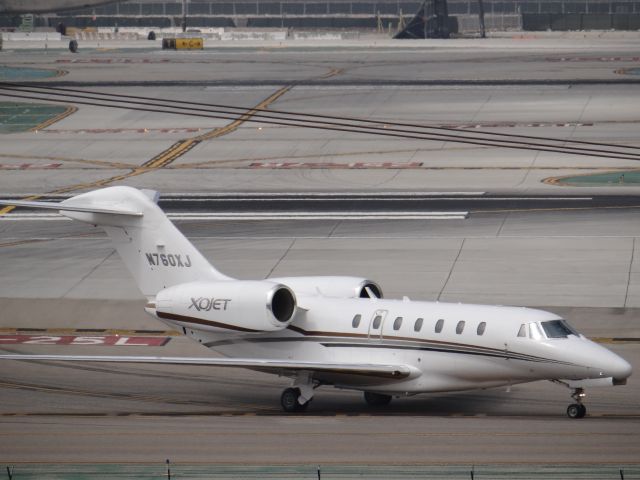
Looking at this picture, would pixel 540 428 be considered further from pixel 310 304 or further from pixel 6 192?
pixel 6 192

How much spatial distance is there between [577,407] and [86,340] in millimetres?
16053

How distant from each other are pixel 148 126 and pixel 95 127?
3198mm

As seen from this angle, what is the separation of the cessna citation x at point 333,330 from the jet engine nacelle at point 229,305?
0.08 ft

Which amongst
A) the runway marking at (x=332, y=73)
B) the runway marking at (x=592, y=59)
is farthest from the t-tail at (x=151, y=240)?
the runway marking at (x=592, y=59)

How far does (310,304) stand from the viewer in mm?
33562

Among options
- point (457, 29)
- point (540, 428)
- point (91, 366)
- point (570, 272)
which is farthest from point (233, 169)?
point (457, 29)

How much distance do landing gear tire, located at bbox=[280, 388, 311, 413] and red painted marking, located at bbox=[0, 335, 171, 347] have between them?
8.23 meters

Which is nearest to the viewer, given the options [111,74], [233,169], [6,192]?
[6,192]

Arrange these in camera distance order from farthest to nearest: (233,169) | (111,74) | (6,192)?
(111,74) → (233,169) → (6,192)

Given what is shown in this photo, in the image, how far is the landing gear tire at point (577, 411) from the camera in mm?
30359

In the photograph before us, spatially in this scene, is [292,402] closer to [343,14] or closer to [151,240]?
[151,240]

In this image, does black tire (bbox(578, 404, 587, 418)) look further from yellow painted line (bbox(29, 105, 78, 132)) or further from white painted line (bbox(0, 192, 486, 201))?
yellow painted line (bbox(29, 105, 78, 132))

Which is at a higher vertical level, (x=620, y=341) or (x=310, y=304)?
(x=310, y=304)

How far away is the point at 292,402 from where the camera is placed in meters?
32.7
